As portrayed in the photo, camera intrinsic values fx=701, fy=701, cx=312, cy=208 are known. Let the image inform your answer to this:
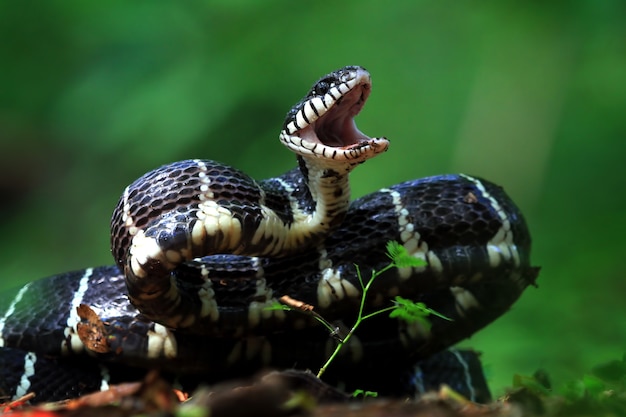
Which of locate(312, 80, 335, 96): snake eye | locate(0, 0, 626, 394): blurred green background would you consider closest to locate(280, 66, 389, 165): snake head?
locate(312, 80, 335, 96): snake eye

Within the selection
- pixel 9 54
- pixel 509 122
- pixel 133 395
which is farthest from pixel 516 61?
pixel 9 54

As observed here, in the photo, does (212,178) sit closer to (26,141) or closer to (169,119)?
(169,119)

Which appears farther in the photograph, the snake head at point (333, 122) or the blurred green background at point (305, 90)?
the blurred green background at point (305, 90)

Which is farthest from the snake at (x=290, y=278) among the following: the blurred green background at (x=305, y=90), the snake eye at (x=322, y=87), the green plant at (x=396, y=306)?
the blurred green background at (x=305, y=90)

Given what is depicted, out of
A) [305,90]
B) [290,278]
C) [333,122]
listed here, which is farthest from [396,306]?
[305,90]

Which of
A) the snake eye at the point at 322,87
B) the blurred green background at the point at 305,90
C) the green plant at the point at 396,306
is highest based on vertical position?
the blurred green background at the point at 305,90

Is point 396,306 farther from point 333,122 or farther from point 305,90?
point 305,90

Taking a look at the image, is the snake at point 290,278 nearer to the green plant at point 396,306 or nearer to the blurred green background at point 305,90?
the green plant at point 396,306

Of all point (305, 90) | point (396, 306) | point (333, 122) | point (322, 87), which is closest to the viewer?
point (396, 306)
